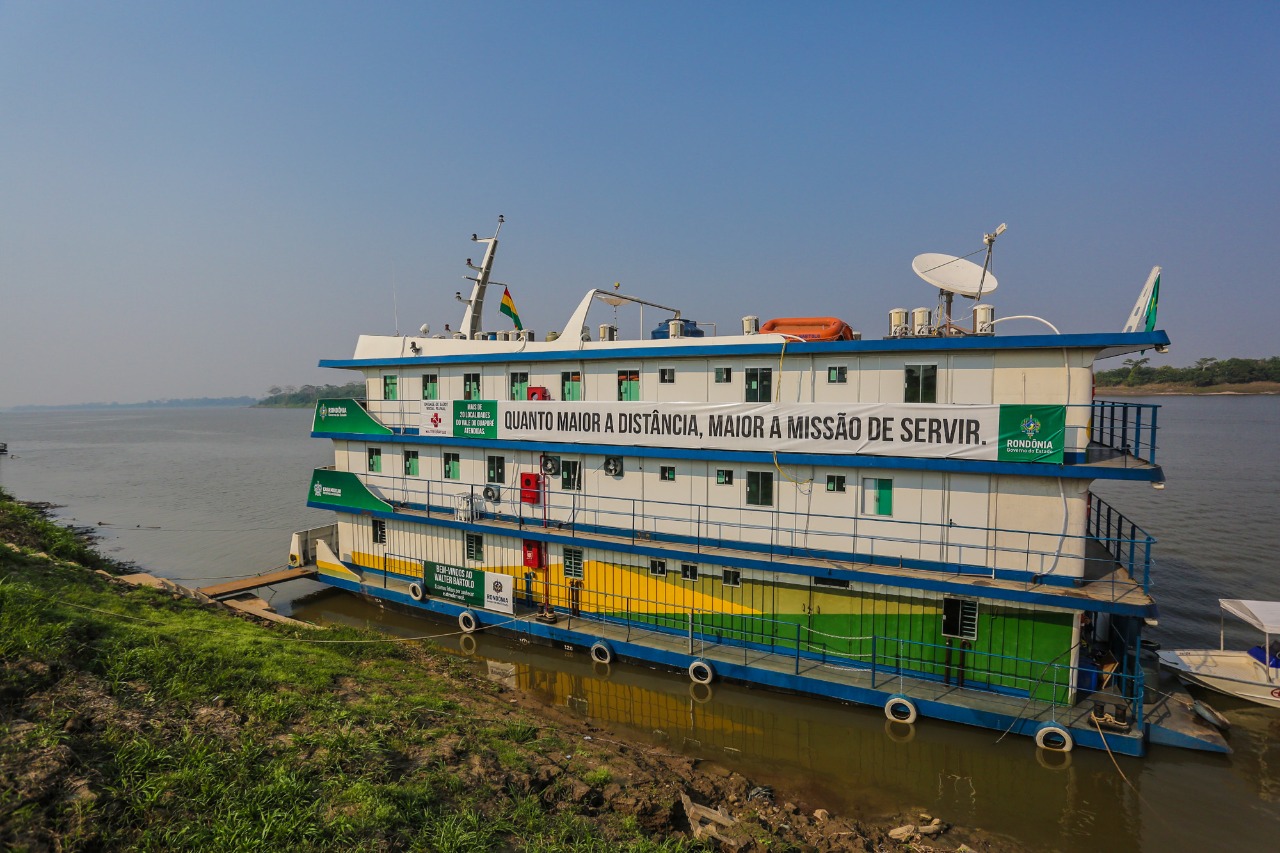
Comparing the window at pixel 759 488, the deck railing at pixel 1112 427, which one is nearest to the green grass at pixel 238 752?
the window at pixel 759 488

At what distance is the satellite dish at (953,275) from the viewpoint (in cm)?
1343

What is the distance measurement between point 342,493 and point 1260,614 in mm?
23252

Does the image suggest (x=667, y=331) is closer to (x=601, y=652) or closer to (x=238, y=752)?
(x=601, y=652)

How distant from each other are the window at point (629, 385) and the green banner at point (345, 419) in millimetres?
7829

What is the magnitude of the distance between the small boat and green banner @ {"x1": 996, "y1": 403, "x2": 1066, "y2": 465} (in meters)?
6.87

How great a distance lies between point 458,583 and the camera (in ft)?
57.1

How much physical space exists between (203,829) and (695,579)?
33.4ft

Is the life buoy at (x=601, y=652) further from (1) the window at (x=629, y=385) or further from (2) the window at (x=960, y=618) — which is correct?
(2) the window at (x=960, y=618)

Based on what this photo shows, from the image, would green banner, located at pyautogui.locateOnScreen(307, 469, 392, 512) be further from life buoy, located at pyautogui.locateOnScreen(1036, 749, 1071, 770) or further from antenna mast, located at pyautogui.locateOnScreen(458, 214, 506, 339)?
life buoy, located at pyautogui.locateOnScreen(1036, 749, 1071, 770)

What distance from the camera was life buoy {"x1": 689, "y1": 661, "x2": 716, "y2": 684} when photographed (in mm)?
13695

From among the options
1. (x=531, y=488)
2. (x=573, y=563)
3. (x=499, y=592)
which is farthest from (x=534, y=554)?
(x=531, y=488)

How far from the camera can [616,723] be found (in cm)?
1318

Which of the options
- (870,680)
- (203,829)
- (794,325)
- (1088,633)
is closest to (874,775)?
(870,680)

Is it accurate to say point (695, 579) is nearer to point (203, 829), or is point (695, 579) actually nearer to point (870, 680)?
point (870, 680)
